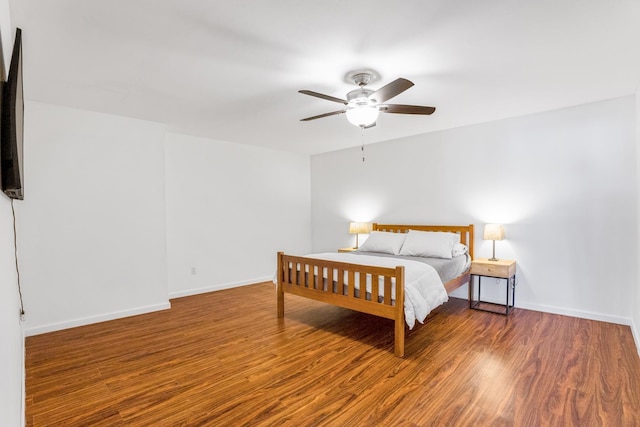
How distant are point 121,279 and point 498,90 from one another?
459 centimetres

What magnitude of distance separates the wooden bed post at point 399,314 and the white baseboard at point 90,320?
9.83 ft

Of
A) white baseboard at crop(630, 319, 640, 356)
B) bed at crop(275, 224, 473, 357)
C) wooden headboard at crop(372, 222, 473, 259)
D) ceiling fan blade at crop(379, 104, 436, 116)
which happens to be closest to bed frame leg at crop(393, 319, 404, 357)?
bed at crop(275, 224, 473, 357)

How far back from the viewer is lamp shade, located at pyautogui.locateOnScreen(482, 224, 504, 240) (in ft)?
12.8

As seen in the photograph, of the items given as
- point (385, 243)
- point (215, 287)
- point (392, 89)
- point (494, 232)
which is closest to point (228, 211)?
point (215, 287)

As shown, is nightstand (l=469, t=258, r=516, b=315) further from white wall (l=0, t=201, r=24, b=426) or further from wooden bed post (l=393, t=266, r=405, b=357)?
white wall (l=0, t=201, r=24, b=426)

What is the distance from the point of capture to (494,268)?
149 inches

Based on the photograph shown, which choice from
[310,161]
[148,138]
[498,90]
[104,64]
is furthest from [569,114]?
[148,138]

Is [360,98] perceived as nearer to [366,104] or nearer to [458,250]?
[366,104]

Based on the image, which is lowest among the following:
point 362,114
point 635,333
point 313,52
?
point 635,333

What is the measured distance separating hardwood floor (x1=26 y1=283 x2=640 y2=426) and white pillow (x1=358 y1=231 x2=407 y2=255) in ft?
3.47

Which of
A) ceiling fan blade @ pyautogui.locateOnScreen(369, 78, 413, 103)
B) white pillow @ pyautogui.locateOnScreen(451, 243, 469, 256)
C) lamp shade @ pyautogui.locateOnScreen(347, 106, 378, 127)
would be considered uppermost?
ceiling fan blade @ pyautogui.locateOnScreen(369, 78, 413, 103)

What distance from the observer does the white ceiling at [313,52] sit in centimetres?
187

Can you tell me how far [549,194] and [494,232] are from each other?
2.47 ft

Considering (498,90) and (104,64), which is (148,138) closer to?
(104,64)
